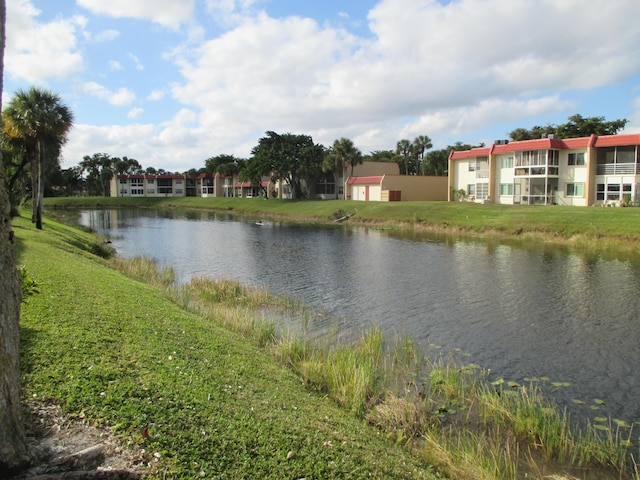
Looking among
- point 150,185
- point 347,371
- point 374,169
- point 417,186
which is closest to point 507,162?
point 417,186

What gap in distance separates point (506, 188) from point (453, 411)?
6267 centimetres

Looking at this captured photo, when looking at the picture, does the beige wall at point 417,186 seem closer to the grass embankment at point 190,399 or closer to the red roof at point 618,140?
the red roof at point 618,140

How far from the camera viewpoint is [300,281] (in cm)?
2555

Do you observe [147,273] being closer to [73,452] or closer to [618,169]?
[73,452]

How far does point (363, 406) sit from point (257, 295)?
36.4 ft

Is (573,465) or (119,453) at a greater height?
(119,453)

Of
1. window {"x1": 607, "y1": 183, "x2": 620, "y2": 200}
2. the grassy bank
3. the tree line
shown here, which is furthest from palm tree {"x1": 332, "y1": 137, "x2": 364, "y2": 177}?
window {"x1": 607, "y1": 183, "x2": 620, "y2": 200}

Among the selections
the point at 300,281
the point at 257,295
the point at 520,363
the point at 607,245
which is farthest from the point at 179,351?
the point at 607,245

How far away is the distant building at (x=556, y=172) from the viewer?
5617cm

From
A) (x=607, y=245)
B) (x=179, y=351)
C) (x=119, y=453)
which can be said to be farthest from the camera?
(x=607, y=245)

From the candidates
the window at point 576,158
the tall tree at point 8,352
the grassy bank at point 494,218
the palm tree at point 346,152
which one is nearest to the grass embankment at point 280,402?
the tall tree at point 8,352

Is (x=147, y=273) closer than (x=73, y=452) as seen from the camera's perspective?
No

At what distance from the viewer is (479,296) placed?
73.7ft

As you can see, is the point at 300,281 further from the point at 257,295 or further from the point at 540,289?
the point at 540,289
